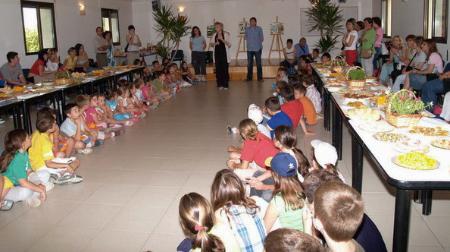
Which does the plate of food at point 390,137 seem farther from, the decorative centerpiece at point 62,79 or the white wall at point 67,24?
the white wall at point 67,24

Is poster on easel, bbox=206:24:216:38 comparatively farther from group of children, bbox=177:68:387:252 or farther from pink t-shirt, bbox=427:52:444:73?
group of children, bbox=177:68:387:252

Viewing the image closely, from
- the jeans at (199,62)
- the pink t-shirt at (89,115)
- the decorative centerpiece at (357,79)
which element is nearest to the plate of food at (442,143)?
the decorative centerpiece at (357,79)

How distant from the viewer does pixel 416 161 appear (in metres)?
2.36

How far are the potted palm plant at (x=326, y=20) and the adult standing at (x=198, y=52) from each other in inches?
145

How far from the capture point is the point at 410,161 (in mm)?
2373

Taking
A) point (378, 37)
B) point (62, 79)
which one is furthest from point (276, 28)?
point (62, 79)

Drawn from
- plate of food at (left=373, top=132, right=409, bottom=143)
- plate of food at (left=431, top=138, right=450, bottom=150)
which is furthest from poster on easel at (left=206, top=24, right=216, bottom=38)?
plate of food at (left=431, top=138, right=450, bottom=150)

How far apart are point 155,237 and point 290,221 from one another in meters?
1.22

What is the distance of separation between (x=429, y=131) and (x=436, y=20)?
630 cm

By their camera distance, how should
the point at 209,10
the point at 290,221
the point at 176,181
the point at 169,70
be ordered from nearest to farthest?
1. the point at 290,221
2. the point at 176,181
3. the point at 169,70
4. the point at 209,10

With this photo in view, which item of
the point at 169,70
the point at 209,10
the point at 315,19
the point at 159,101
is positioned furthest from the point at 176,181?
Result: the point at 209,10

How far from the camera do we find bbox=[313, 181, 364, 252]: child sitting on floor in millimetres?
1732

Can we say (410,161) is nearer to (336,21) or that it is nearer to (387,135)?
(387,135)

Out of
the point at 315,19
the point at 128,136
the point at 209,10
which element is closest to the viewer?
the point at 128,136
